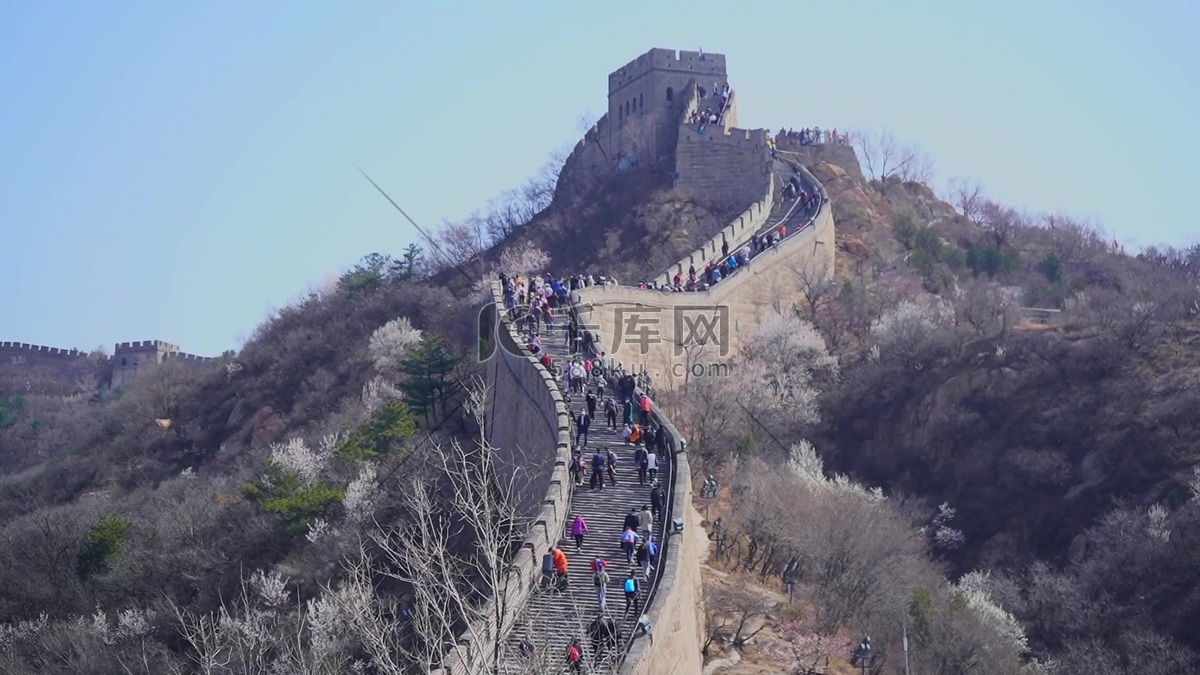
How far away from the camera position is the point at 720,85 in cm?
6262

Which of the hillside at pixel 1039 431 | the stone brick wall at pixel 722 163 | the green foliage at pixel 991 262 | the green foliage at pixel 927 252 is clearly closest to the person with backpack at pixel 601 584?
the hillside at pixel 1039 431

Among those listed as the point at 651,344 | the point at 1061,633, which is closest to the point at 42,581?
the point at 651,344

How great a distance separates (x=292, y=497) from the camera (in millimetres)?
37312

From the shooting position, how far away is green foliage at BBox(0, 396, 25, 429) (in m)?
75.8

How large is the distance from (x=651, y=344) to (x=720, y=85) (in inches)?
986

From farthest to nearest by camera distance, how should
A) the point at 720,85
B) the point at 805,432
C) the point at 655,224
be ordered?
the point at 720,85, the point at 655,224, the point at 805,432

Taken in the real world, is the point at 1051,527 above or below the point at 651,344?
below

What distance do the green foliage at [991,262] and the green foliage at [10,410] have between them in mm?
40924

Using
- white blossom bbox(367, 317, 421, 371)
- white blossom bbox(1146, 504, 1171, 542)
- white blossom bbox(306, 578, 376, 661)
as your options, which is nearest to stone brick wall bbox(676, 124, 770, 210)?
white blossom bbox(367, 317, 421, 371)

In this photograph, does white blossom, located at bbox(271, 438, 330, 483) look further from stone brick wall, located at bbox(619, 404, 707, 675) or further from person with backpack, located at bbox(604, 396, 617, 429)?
stone brick wall, located at bbox(619, 404, 707, 675)

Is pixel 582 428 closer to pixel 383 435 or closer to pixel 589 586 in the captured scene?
pixel 589 586

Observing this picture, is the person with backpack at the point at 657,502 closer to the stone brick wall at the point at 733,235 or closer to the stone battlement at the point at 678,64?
the stone brick wall at the point at 733,235

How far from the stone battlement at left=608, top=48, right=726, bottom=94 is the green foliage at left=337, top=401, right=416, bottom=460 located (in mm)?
24900

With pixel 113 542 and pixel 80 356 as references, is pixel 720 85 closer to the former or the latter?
pixel 113 542
